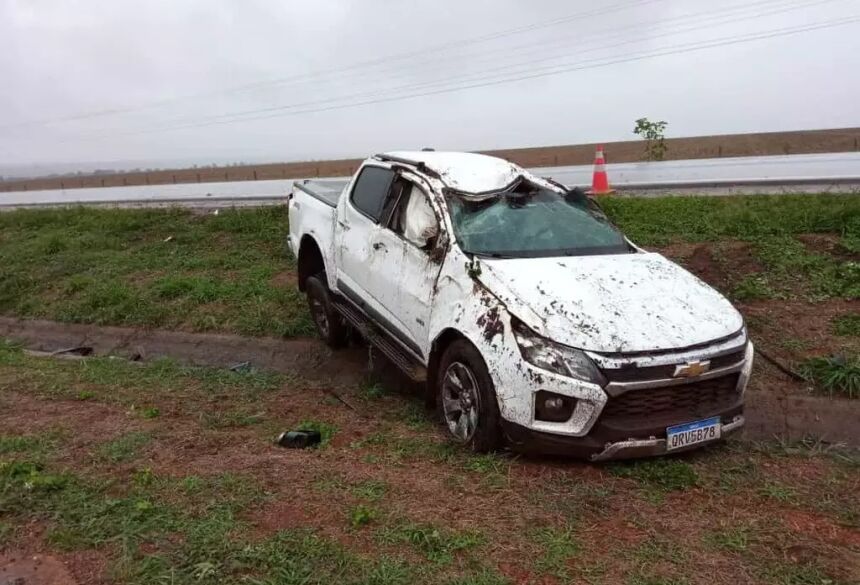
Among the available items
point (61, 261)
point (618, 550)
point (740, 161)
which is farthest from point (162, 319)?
point (740, 161)

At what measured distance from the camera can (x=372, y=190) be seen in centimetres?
569

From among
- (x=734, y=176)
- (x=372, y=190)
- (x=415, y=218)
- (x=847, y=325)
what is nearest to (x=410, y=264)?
(x=415, y=218)

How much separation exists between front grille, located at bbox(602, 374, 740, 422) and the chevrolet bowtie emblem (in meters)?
0.08

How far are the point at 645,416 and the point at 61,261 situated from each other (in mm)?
10462

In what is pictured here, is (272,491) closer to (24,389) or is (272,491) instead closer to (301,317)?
(24,389)

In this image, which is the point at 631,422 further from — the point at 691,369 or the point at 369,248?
the point at 369,248

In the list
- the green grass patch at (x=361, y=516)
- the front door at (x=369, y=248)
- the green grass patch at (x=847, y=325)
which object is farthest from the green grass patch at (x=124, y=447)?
the green grass patch at (x=847, y=325)

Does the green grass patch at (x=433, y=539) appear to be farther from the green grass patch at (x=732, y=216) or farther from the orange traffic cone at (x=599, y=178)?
the orange traffic cone at (x=599, y=178)

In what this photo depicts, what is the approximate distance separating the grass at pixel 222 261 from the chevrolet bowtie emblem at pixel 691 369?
8.87 feet

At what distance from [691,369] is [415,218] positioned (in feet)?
7.45

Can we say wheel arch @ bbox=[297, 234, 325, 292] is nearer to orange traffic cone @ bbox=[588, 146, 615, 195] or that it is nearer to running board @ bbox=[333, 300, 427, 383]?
running board @ bbox=[333, 300, 427, 383]

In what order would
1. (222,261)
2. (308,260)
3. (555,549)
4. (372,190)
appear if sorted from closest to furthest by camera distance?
(555,549) → (372,190) → (308,260) → (222,261)

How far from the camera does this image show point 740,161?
53.4 ft

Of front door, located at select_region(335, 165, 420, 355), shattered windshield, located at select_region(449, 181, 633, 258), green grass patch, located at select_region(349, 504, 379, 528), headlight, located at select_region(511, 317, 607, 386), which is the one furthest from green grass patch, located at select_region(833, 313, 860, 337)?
green grass patch, located at select_region(349, 504, 379, 528)
